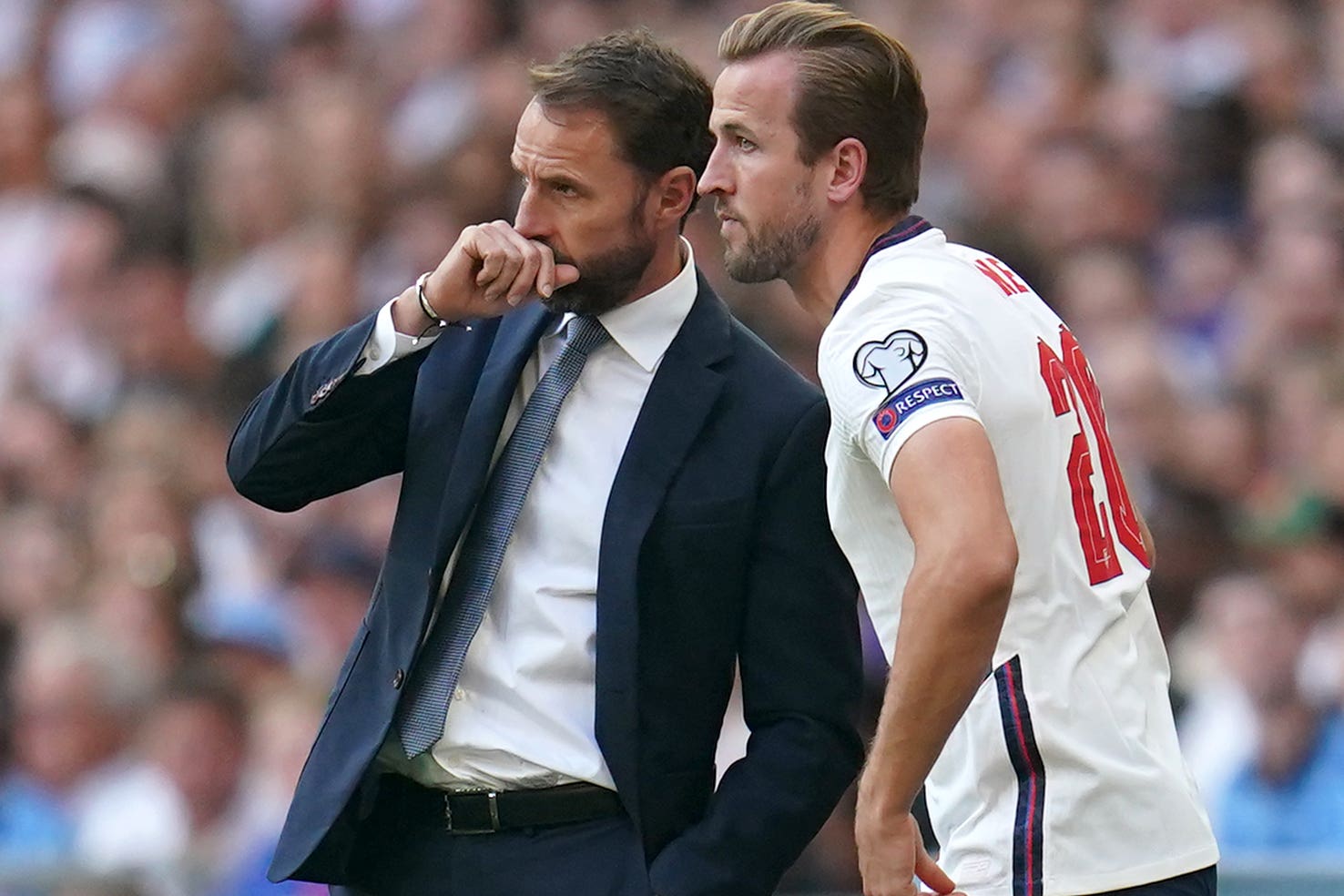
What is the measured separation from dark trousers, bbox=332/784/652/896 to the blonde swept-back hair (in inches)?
37.5

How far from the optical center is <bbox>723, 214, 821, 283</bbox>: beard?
296 cm

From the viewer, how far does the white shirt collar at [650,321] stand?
3.25m

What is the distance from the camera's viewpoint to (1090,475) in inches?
110

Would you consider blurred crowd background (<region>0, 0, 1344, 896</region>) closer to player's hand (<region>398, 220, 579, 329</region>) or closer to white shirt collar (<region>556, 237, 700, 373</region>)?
white shirt collar (<region>556, 237, 700, 373</region>)

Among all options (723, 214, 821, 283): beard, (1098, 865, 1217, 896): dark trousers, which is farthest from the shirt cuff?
(1098, 865, 1217, 896): dark trousers

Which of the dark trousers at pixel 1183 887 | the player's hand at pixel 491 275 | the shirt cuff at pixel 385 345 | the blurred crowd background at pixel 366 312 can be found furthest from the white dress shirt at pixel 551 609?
the blurred crowd background at pixel 366 312

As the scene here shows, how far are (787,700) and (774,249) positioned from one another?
637 millimetres

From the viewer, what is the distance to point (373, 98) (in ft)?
28.1

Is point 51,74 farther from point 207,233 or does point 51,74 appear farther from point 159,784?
point 159,784

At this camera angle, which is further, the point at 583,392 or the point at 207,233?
the point at 207,233

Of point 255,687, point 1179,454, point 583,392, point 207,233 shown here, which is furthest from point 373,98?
point 583,392

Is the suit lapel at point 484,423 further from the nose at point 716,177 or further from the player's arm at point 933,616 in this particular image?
the player's arm at point 933,616

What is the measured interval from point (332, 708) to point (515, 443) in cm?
47

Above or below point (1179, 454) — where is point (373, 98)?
above
